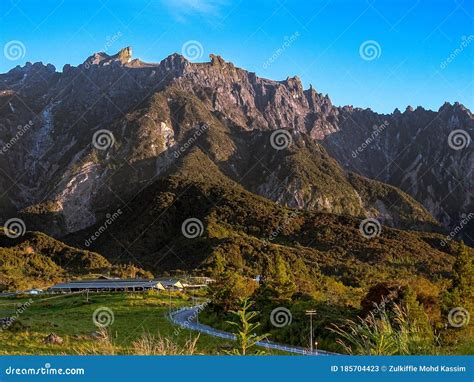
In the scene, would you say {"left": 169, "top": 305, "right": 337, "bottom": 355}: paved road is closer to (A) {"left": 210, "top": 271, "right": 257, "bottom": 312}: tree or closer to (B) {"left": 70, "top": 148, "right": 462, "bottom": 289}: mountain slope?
(A) {"left": 210, "top": 271, "right": 257, "bottom": 312}: tree

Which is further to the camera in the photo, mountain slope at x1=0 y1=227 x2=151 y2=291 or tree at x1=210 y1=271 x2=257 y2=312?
mountain slope at x1=0 y1=227 x2=151 y2=291

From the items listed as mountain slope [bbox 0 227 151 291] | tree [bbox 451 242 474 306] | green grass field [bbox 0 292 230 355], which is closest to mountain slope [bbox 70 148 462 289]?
mountain slope [bbox 0 227 151 291]

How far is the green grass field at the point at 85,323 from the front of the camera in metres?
29.1

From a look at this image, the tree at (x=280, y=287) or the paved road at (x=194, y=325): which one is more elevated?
the tree at (x=280, y=287)

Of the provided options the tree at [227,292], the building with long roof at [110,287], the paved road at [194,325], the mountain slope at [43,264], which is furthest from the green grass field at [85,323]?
the mountain slope at [43,264]

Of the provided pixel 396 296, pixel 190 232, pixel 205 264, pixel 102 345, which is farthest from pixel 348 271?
pixel 102 345

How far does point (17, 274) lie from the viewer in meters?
115

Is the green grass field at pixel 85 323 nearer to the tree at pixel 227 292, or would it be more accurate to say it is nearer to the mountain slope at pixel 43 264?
the tree at pixel 227 292

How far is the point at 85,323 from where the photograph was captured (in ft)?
152

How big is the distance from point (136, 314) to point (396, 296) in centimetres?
2478

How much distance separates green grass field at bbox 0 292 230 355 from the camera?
29.1m

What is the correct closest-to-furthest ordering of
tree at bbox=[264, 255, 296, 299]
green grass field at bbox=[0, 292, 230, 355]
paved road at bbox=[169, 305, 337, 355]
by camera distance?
green grass field at bbox=[0, 292, 230, 355]
paved road at bbox=[169, 305, 337, 355]
tree at bbox=[264, 255, 296, 299]

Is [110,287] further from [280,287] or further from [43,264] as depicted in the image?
[43,264]

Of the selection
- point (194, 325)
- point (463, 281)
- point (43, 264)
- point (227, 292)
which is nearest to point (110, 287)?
point (227, 292)
